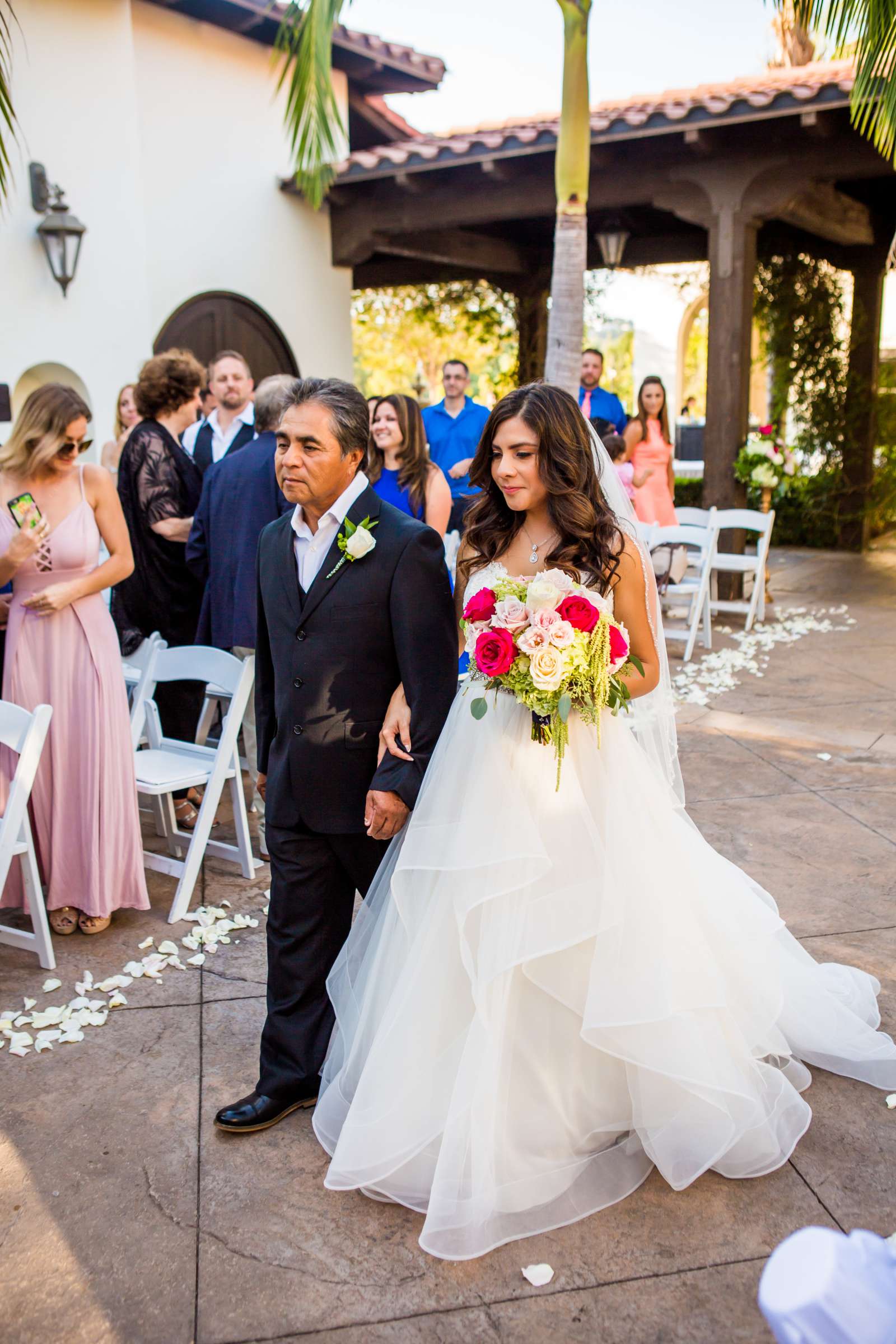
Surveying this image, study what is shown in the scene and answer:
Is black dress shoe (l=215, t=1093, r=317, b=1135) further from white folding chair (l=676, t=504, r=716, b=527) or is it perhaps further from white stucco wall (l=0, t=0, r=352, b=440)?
white folding chair (l=676, t=504, r=716, b=527)

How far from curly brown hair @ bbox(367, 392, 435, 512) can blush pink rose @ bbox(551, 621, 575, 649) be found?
309cm

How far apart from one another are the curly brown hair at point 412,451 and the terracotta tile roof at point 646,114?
17.6ft

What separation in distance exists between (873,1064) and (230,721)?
8.46ft

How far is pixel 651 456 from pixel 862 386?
20.3 feet

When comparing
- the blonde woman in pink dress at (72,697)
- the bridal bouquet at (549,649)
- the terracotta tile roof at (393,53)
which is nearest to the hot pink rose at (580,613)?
the bridal bouquet at (549,649)

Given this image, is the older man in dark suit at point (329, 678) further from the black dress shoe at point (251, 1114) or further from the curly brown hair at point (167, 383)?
the curly brown hair at point (167, 383)

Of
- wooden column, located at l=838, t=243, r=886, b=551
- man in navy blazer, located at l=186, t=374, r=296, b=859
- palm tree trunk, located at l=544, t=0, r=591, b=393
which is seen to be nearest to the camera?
man in navy blazer, located at l=186, t=374, r=296, b=859

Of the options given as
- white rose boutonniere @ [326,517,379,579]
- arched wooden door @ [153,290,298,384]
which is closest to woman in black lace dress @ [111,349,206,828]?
white rose boutonniere @ [326,517,379,579]

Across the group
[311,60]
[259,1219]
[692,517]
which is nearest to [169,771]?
[259,1219]

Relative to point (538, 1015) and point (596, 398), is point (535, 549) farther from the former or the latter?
point (596, 398)

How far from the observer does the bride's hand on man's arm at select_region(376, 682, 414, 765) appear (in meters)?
2.85

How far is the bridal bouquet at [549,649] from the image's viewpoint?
8.55 feet

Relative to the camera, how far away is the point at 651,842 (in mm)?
2855

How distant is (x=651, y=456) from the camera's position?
9750mm
